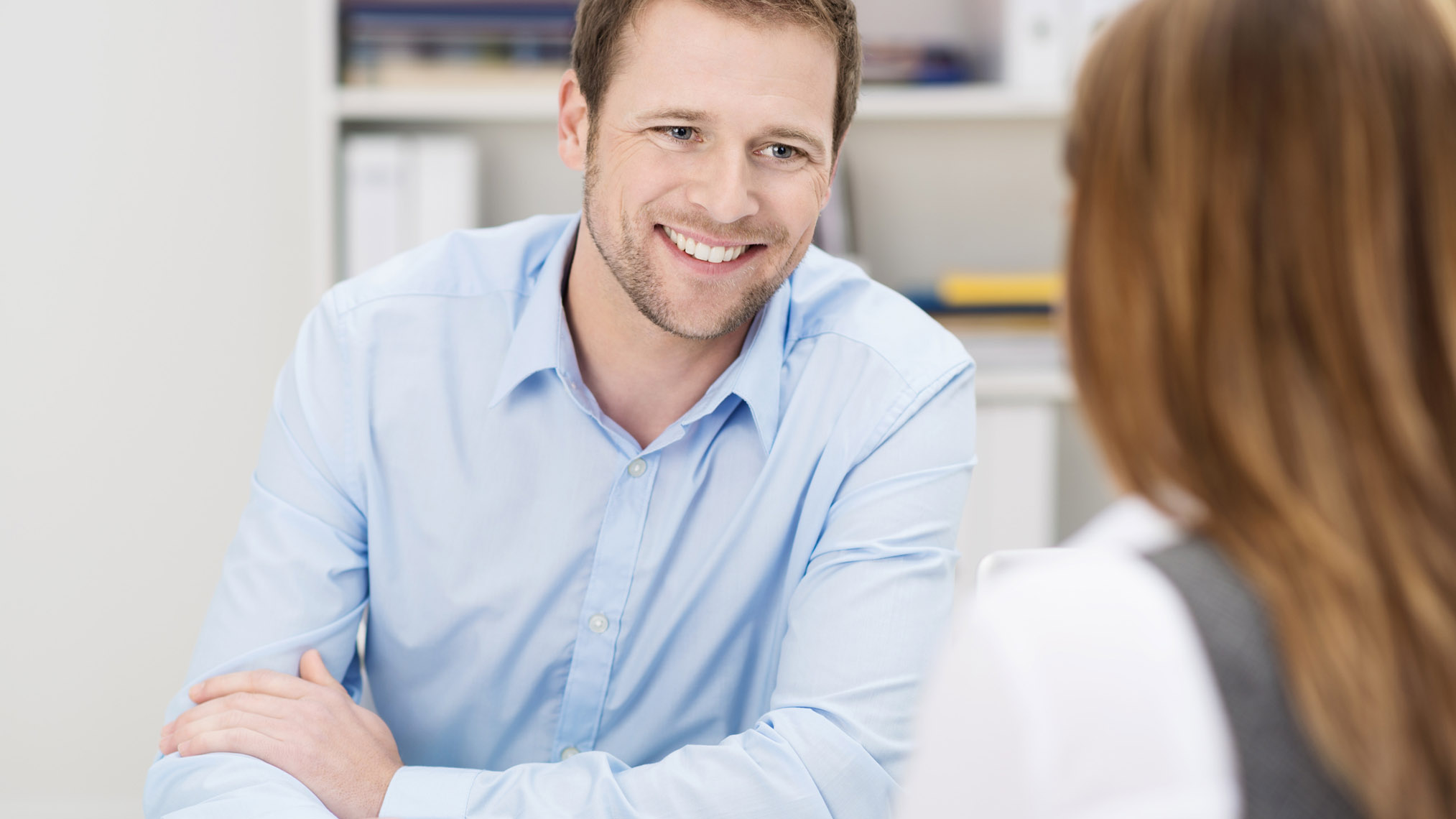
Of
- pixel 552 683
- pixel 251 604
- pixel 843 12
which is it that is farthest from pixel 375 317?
pixel 843 12

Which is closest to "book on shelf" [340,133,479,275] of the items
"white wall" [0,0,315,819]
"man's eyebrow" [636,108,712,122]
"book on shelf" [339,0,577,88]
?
"book on shelf" [339,0,577,88]

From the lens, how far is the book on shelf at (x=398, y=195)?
1.94 metres

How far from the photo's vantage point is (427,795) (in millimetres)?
1079

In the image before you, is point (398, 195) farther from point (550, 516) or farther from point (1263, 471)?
point (1263, 471)

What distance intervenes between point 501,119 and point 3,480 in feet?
3.78

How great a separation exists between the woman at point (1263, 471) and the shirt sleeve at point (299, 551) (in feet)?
2.69

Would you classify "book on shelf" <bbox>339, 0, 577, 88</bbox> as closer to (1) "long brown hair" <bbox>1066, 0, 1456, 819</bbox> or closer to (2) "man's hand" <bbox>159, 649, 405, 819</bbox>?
(2) "man's hand" <bbox>159, 649, 405, 819</bbox>

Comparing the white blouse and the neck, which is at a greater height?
the white blouse

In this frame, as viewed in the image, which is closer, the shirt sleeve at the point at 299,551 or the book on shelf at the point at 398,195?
the shirt sleeve at the point at 299,551

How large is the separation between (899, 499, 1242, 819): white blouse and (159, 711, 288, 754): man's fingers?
2.48 feet

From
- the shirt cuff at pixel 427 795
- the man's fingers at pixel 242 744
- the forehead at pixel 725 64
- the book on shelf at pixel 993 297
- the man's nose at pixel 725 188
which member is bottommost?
the shirt cuff at pixel 427 795

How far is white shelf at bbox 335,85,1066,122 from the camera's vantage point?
6.44 ft

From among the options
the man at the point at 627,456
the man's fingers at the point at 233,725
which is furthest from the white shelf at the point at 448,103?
the man's fingers at the point at 233,725

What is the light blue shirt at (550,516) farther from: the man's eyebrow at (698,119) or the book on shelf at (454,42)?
the book on shelf at (454,42)
